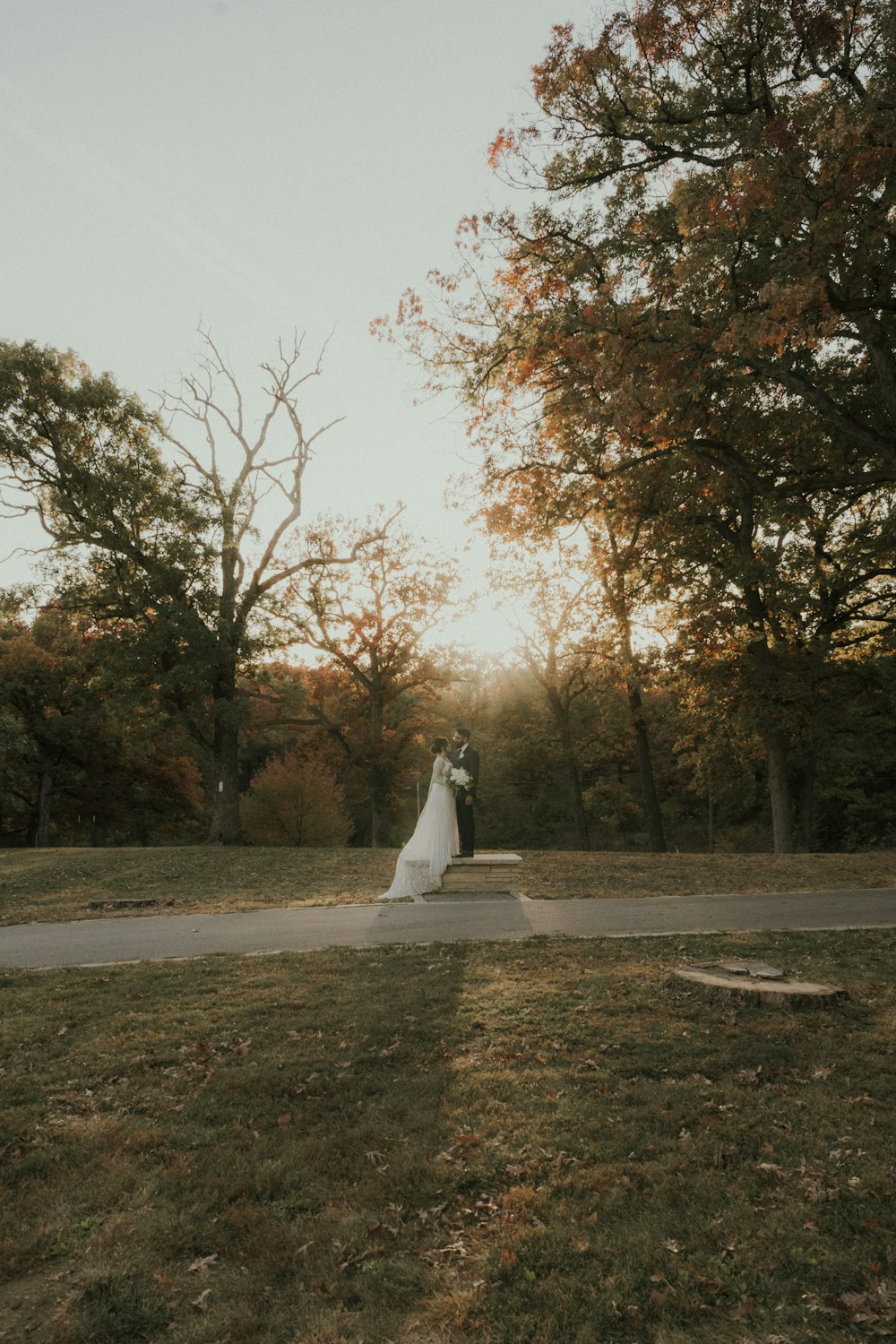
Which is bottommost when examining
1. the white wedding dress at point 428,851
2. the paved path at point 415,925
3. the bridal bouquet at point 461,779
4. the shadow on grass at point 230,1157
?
the shadow on grass at point 230,1157

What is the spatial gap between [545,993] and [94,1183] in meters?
4.41

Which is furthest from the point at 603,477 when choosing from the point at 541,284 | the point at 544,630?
the point at 544,630

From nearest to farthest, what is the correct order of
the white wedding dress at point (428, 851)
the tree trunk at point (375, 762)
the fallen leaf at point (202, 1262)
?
the fallen leaf at point (202, 1262)
the white wedding dress at point (428, 851)
the tree trunk at point (375, 762)

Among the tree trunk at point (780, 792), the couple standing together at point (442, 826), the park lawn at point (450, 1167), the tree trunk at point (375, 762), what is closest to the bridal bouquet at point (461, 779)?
the couple standing together at point (442, 826)

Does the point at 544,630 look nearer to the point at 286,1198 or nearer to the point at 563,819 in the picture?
the point at 563,819

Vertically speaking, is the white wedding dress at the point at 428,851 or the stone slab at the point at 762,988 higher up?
the white wedding dress at the point at 428,851

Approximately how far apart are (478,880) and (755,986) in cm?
839

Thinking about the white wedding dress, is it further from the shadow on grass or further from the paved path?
the shadow on grass

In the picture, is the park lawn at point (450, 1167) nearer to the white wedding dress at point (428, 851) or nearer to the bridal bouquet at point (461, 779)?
the white wedding dress at point (428, 851)

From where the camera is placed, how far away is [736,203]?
375 inches

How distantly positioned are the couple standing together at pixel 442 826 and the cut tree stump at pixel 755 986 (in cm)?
725

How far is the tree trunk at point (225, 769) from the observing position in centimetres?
2708

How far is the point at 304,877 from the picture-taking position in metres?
18.6

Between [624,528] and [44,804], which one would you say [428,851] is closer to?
[624,528]
